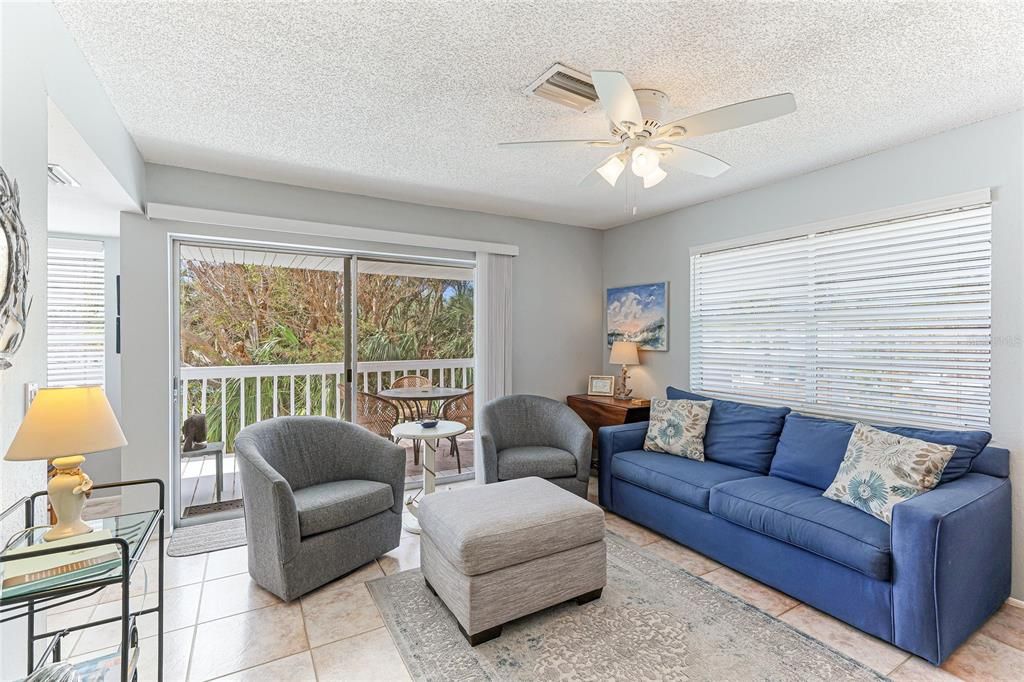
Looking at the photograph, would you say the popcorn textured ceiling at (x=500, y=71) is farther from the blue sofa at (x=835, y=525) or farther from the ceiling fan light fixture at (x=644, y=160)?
the blue sofa at (x=835, y=525)

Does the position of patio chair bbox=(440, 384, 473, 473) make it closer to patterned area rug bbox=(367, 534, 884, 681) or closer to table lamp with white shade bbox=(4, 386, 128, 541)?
patterned area rug bbox=(367, 534, 884, 681)

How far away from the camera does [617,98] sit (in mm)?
1779

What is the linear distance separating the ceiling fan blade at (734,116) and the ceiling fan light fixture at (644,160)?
9cm

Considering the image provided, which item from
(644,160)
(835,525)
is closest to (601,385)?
(835,525)

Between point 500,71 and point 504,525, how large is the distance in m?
1.99

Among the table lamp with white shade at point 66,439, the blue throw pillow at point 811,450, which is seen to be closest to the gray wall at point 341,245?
the table lamp with white shade at point 66,439

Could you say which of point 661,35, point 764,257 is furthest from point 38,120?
point 764,257

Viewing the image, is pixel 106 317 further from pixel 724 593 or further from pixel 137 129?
pixel 724 593

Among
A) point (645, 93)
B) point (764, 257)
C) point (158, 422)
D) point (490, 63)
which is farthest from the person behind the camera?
point (764, 257)

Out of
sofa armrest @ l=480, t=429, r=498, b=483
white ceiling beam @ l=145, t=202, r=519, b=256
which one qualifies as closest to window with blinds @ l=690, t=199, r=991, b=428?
sofa armrest @ l=480, t=429, r=498, b=483

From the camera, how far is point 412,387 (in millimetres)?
4305

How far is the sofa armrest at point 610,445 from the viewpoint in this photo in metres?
3.60

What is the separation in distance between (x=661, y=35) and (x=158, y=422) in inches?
143

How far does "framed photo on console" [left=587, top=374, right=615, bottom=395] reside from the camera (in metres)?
4.70
